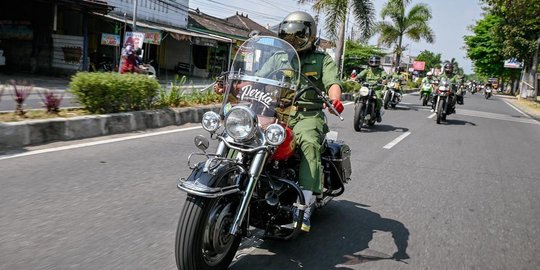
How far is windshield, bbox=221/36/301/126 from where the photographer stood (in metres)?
3.15

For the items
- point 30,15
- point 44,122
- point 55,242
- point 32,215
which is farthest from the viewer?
point 30,15

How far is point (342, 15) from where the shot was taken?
2094 cm

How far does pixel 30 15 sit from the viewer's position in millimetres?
19203

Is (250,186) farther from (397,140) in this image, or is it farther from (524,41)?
(524,41)

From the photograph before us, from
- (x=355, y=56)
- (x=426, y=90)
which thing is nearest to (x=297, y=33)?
(x=426, y=90)

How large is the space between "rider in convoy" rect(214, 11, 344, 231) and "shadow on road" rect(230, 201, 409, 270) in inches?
11.7

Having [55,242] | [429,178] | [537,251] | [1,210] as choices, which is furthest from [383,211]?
[1,210]

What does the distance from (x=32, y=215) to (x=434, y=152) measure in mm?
6888

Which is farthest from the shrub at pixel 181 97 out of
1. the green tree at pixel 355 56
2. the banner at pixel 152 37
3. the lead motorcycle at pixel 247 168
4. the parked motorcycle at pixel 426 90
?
the green tree at pixel 355 56

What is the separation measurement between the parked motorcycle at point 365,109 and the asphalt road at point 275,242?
287 cm

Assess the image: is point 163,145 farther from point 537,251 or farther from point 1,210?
point 537,251

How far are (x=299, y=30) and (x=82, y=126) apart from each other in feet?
14.5

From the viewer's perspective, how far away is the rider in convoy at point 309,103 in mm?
3351

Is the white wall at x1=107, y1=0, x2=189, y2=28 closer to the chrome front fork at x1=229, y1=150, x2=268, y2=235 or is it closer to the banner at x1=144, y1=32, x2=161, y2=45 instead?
the banner at x1=144, y1=32, x2=161, y2=45
